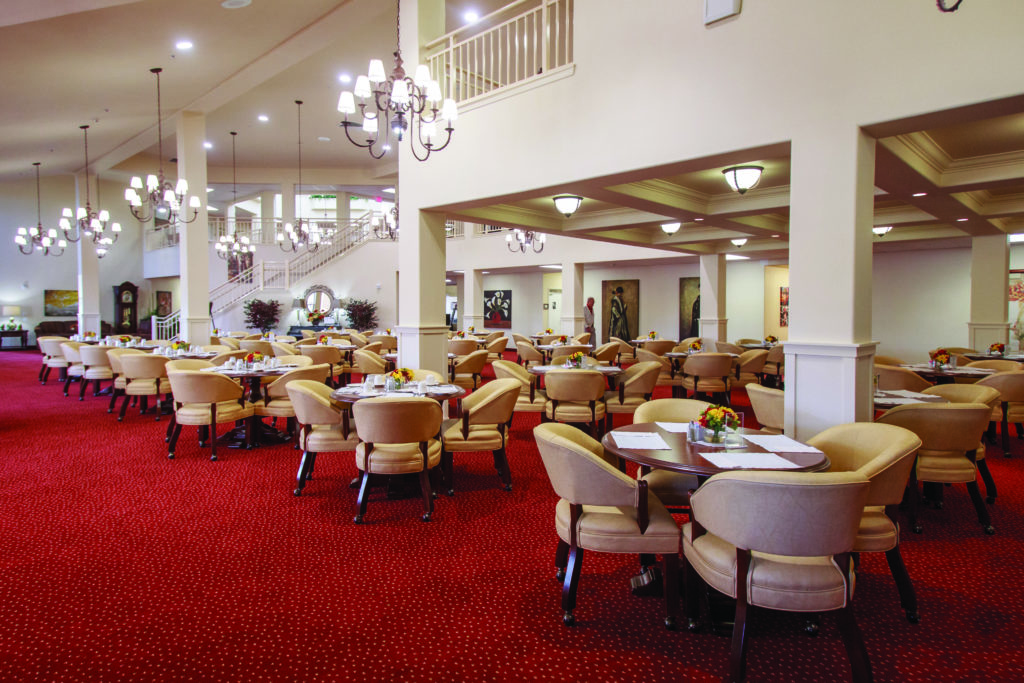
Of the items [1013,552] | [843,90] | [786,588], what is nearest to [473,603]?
[786,588]

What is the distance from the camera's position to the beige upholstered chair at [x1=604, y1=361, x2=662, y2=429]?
20.1 feet

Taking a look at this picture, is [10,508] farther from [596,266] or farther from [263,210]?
[263,210]

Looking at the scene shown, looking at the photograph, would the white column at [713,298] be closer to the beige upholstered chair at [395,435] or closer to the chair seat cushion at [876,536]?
the beige upholstered chair at [395,435]

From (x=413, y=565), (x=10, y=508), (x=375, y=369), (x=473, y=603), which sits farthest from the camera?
(x=375, y=369)

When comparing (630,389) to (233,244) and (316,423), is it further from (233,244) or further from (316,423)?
(233,244)

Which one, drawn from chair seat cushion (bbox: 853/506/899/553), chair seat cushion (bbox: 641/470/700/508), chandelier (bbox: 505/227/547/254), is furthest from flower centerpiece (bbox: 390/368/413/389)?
chandelier (bbox: 505/227/547/254)

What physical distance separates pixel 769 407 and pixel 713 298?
784 centimetres

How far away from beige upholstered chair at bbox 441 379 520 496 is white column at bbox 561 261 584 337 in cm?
962

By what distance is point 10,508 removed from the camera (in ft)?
14.0

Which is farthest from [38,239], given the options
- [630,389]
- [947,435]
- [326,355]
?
[947,435]

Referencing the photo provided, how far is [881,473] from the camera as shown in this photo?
102 inches

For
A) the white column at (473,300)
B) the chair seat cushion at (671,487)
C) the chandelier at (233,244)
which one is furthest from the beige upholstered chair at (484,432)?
the chandelier at (233,244)

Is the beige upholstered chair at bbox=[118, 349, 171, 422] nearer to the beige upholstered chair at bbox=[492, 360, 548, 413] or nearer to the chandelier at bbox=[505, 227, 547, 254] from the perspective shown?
the beige upholstered chair at bbox=[492, 360, 548, 413]

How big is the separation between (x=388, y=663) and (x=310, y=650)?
0.36 m
